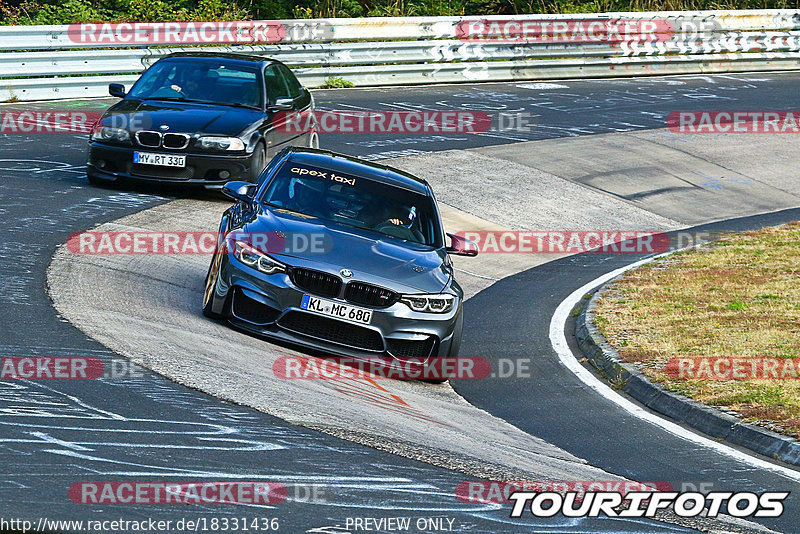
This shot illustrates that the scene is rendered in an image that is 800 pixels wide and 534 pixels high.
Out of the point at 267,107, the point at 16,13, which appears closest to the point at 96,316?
the point at 267,107

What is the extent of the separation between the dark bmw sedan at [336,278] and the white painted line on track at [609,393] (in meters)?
1.40

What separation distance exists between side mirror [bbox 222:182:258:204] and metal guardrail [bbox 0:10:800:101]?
36.7 feet

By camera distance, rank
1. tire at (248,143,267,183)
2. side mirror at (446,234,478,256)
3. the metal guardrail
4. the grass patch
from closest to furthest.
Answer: side mirror at (446,234,478,256) < tire at (248,143,267,183) < the metal guardrail < the grass patch

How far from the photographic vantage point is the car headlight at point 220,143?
13883 mm

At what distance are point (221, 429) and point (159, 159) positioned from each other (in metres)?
7.90

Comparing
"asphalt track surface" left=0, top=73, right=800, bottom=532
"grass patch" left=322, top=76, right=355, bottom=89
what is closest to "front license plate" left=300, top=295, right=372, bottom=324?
"asphalt track surface" left=0, top=73, right=800, bottom=532

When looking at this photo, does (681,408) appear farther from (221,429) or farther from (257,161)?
(257,161)

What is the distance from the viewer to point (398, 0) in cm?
3177

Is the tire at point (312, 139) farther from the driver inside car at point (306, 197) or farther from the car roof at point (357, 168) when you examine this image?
the driver inside car at point (306, 197)

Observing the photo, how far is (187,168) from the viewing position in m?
14.0

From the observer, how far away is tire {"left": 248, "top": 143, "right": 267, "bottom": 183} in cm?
1414

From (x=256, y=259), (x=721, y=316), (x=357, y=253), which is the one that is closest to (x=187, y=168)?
(x=256, y=259)

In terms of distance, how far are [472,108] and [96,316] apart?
52.4ft

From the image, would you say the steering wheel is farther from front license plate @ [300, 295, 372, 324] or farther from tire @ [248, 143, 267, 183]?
tire @ [248, 143, 267, 183]
